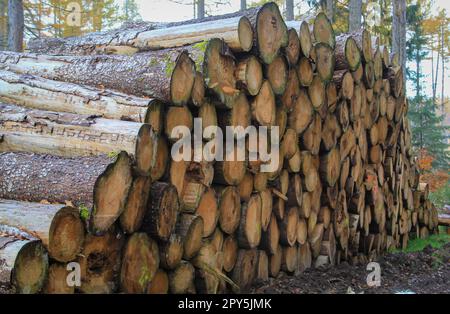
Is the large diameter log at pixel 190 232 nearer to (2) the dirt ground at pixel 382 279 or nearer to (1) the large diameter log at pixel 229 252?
(1) the large diameter log at pixel 229 252

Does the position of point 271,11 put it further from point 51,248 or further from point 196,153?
point 51,248

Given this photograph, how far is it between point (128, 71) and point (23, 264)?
66.0 inches

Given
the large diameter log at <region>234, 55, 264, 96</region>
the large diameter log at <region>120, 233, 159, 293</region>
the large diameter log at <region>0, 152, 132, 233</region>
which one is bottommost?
the large diameter log at <region>120, 233, 159, 293</region>

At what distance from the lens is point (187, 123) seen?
3258mm

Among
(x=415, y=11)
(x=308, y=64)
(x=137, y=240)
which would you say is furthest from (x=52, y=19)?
(x=137, y=240)

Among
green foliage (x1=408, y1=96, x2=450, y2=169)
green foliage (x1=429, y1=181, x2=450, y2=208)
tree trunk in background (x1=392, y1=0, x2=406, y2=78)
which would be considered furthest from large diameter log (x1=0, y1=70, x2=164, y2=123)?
green foliage (x1=408, y1=96, x2=450, y2=169)

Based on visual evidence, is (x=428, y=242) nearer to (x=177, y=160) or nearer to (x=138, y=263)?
(x=177, y=160)

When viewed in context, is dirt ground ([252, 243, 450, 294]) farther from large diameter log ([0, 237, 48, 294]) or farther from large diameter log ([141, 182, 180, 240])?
large diameter log ([0, 237, 48, 294])

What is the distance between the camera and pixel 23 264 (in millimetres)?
2094

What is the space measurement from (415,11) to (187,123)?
1495cm

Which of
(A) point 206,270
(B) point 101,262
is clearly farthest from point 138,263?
(A) point 206,270

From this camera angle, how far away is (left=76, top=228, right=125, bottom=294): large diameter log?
2.59m

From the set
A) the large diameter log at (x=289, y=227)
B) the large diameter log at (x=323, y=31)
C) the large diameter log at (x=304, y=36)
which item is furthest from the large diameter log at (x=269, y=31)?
the large diameter log at (x=289, y=227)
